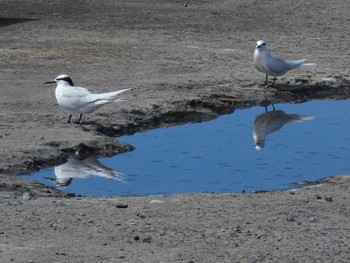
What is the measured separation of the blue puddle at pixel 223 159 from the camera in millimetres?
11148

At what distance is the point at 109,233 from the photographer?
8984 millimetres

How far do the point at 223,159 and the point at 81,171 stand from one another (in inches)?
60.9

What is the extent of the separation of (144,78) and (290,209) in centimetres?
650

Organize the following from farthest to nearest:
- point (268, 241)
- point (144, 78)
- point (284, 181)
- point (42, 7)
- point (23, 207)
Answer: point (42, 7)
point (144, 78)
point (284, 181)
point (23, 207)
point (268, 241)

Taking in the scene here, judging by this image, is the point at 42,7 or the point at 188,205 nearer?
the point at 188,205

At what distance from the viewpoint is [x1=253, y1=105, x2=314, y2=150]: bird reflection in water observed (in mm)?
13361

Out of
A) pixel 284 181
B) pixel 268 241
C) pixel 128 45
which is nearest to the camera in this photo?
pixel 268 241

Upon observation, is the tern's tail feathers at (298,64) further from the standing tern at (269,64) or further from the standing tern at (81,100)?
the standing tern at (81,100)

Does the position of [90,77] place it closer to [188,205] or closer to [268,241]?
[188,205]

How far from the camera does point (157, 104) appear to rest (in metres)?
14.1

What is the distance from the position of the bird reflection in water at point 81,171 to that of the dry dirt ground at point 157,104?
0.54 ft

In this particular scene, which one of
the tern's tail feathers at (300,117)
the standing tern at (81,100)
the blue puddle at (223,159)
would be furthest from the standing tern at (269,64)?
the standing tern at (81,100)

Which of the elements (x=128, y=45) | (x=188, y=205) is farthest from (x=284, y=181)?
(x=128, y=45)

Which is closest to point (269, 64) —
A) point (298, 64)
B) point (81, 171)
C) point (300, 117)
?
point (298, 64)
